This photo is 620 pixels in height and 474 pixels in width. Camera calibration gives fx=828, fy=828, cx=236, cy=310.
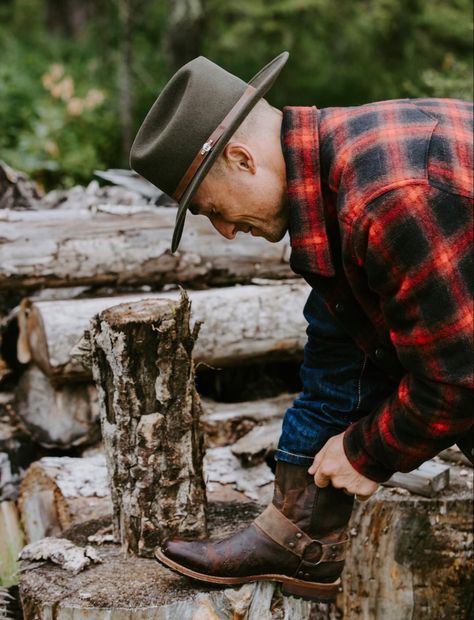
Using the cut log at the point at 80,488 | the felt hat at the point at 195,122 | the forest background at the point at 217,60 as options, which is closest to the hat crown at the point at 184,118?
the felt hat at the point at 195,122

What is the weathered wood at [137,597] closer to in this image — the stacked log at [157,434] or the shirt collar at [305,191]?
the stacked log at [157,434]

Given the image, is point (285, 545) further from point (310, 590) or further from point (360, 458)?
point (360, 458)

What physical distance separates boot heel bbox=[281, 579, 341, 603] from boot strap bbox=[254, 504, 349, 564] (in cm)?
8

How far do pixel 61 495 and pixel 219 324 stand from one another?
1133 mm

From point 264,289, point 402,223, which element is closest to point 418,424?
point 402,223

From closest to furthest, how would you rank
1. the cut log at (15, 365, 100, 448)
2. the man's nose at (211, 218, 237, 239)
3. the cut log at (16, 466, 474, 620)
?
1. the man's nose at (211, 218, 237, 239)
2. the cut log at (16, 466, 474, 620)
3. the cut log at (15, 365, 100, 448)

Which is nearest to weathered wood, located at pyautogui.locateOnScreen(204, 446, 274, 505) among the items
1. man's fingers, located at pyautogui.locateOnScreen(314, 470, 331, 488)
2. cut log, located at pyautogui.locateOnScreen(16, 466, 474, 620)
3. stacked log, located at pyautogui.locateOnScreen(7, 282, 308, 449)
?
cut log, located at pyautogui.locateOnScreen(16, 466, 474, 620)

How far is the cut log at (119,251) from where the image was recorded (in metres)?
4.14

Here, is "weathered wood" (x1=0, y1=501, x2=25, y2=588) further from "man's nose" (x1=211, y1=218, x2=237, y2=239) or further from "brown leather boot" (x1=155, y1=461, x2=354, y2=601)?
"man's nose" (x1=211, y1=218, x2=237, y2=239)

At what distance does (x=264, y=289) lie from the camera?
13.7 feet

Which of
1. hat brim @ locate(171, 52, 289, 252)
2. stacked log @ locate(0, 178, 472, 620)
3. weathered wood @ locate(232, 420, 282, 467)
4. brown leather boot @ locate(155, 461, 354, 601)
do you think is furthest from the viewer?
weathered wood @ locate(232, 420, 282, 467)

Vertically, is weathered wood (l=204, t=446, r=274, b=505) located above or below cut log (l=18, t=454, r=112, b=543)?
Answer: above

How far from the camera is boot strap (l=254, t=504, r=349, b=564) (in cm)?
251

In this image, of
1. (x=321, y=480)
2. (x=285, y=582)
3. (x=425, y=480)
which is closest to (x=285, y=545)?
(x=285, y=582)
